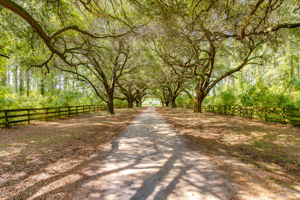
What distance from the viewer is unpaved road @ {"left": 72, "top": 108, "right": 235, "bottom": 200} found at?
2.77 meters

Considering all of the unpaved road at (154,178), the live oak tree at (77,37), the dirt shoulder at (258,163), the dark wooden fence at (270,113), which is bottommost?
the dirt shoulder at (258,163)

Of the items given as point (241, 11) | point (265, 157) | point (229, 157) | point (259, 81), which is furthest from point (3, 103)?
point (259, 81)

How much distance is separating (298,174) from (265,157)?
3.43 feet

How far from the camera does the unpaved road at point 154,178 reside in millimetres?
2766

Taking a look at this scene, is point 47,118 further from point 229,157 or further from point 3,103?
point 229,157

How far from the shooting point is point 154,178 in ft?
10.9

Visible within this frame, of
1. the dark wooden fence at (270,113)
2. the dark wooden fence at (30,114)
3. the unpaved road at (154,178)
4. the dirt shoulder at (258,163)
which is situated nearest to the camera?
the unpaved road at (154,178)

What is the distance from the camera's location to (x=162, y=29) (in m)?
10.6

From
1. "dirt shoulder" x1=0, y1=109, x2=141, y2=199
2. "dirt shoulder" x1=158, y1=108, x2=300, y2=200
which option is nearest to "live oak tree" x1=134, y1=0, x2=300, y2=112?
"dirt shoulder" x1=158, y1=108, x2=300, y2=200

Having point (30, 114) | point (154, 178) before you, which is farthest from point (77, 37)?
point (154, 178)

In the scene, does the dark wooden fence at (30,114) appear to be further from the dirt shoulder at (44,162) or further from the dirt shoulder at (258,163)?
the dirt shoulder at (258,163)

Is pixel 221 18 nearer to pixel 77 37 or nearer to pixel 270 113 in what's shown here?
pixel 270 113

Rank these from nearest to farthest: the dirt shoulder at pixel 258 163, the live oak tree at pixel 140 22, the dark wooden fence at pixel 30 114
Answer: the dirt shoulder at pixel 258 163, the live oak tree at pixel 140 22, the dark wooden fence at pixel 30 114

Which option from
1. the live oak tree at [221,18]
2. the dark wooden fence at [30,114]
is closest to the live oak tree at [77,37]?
the live oak tree at [221,18]
